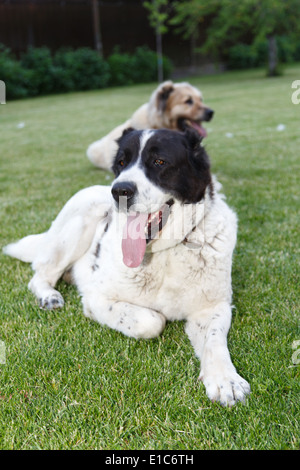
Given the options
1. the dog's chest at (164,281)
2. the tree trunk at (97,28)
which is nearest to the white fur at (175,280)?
the dog's chest at (164,281)

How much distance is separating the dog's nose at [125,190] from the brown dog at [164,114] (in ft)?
13.7

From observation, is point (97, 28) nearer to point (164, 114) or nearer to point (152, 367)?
point (164, 114)

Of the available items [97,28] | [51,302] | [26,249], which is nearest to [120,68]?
[97,28]

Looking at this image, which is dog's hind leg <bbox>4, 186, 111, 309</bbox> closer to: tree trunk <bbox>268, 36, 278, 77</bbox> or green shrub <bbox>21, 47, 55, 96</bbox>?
green shrub <bbox>21, 47, 55, 96</bbox>

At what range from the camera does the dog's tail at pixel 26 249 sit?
3566mm

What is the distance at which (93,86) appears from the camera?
2405cm

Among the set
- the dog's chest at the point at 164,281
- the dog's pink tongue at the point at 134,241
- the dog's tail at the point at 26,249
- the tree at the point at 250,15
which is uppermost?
the tree at the point at 250,15

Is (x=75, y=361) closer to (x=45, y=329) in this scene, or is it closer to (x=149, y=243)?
(x=45, y=329)

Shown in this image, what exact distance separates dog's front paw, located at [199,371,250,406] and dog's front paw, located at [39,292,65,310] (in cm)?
120

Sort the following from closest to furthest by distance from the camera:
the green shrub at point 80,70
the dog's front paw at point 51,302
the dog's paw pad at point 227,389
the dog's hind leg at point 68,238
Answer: the dog's paw pad at point 227,389 < the dog's front paw at point 51,302 < the dog's hind leg at point 68,238 < the green shrub at point 80,70

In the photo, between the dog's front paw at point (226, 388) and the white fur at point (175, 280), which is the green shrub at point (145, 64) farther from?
the dog's front paw at point (226, 388)

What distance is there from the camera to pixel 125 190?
2.38m

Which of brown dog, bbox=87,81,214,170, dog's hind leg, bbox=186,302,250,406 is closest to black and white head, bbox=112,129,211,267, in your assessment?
dog's hind leg, bbox=186,302,250,406
